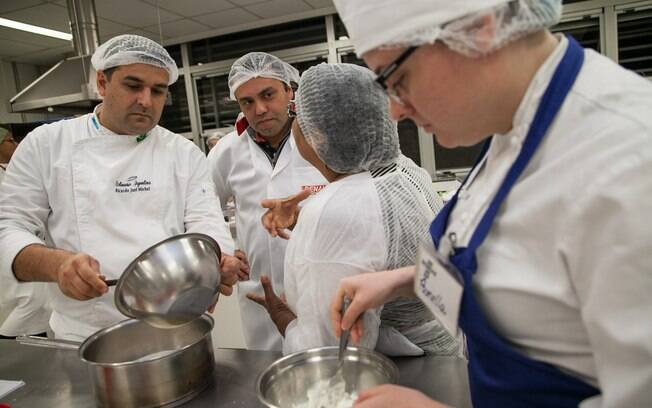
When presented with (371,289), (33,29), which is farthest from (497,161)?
(33,29)

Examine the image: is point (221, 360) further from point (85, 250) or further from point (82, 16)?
point (82, 16)

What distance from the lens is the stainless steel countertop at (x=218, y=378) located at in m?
0.95

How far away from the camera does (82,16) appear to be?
8.49ft

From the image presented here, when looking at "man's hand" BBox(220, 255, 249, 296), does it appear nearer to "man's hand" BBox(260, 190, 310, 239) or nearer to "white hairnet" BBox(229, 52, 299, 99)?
"man's hand" BBox(260, 190, 310, 239)

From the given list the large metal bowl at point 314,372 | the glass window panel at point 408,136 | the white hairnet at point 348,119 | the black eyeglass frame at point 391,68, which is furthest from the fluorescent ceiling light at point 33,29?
the black eyeglass frame at point 391,68

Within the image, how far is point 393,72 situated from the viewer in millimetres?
609

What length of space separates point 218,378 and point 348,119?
69 centimetres

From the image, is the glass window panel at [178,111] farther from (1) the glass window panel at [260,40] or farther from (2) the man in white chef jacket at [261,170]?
(2) the man in white chef jacket at [261,170]

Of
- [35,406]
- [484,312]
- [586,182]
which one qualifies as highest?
[586,182]

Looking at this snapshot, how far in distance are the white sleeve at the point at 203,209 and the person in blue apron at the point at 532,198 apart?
2.99ft

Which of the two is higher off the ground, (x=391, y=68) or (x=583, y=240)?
(x=391, y=68)

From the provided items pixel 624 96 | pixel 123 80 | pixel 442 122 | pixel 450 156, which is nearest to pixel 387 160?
pixel 442 122

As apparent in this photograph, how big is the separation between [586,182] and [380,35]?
308 millimetres

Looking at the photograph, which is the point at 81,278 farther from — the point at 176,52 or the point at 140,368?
the point at 176,52
